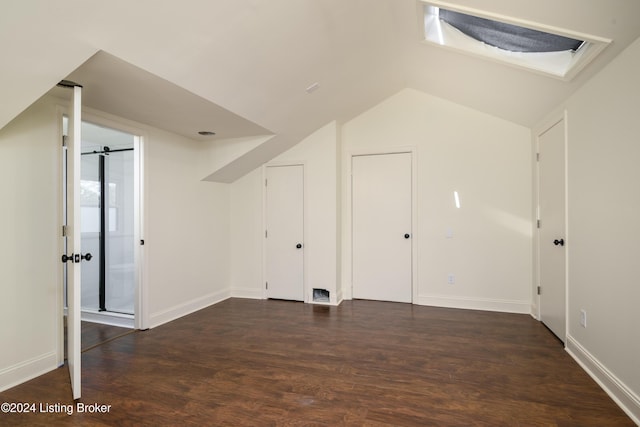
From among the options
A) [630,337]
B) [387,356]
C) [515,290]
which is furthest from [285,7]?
[515,290]

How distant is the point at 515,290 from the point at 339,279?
227cm

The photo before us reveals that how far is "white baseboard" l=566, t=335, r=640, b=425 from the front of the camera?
Result: 6.35 ft

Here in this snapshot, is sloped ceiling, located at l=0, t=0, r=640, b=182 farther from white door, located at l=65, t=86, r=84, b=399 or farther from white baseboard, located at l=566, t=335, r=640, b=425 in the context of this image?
white baseboard, located at l=566, t=335, r=640, b=425

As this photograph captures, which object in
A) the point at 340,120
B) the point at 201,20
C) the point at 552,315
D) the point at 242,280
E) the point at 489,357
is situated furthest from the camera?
A: the point at 242,280

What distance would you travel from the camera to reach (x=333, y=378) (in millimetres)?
2422

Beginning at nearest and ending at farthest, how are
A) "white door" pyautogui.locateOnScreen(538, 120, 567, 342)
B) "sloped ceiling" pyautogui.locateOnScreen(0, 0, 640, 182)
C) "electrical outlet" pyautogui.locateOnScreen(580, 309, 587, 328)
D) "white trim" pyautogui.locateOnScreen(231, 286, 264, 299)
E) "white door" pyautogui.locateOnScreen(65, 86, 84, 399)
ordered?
"sloped ceiling" pyautogui.locateOnScreen(0, 0, 640, 182) → "white door" pyautogui.locateOnScreen(65, 86, 84, 399) → "electrical outlet" pyautogui.locateOnScreen(580, 309, 587, 328) → "white door" pyautogui.locateOnScreen(538, 120, 567, 342) → "white trim" pyautogui.locateOnScreen(231, 286, 264, 299)

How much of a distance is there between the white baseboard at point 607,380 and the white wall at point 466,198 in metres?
1.32

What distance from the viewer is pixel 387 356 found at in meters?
2.79

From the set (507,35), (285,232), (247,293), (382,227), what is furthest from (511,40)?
(247,293)

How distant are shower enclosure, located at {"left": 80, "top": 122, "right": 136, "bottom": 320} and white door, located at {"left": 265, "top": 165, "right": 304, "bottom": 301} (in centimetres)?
180

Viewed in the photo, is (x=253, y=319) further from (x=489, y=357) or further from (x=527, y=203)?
(x=527, y=203)

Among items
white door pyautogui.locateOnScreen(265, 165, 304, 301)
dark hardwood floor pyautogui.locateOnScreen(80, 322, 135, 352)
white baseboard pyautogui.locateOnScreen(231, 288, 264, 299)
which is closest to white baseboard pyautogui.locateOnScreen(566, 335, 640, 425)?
white door pyautogui.locateOnScreen(265, 165, 304, 301)

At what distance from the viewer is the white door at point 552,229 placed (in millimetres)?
3027

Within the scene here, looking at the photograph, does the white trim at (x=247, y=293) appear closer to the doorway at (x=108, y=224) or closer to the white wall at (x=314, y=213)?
the white wall at (x=314, y=213)
